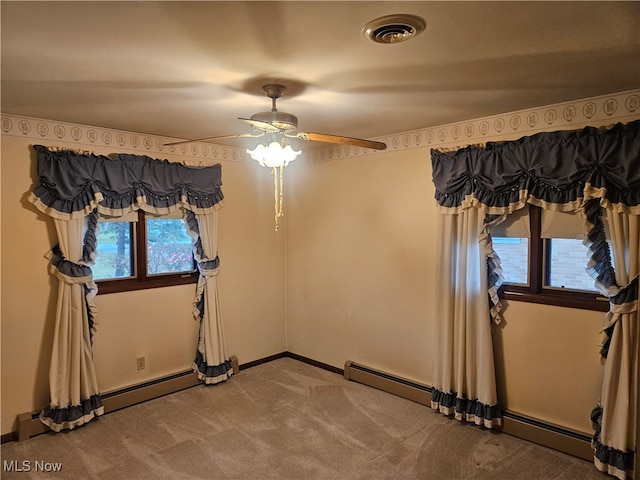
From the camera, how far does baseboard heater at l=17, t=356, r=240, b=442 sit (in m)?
3.14

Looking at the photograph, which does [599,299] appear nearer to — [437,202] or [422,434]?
[437,202]

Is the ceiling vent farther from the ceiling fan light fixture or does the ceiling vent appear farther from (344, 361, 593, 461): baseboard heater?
(344, 361, 593, 461): baseboard heater

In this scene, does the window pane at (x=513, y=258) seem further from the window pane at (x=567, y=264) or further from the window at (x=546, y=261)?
Answer: the window pane at (x=567, y=264)

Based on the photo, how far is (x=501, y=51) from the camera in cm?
196

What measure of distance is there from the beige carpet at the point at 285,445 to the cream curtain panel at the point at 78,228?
26 centimetres

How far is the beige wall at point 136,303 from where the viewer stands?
313 centimetres

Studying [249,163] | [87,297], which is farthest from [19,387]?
[249,163]

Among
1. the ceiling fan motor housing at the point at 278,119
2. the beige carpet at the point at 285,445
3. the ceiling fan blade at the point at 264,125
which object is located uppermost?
the ceiling fan motor housing at the point at 278,119

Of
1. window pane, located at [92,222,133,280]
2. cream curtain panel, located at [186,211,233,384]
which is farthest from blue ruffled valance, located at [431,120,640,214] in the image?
window pane, located at [92,222,133,280]

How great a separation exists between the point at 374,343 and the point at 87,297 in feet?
8.68

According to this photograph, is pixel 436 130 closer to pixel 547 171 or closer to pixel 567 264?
pixel 547 171

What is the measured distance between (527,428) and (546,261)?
49.6 inches

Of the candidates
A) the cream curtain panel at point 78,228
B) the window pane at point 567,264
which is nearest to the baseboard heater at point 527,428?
the window pane at point 567,264

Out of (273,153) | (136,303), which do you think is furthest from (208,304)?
(273,153)
